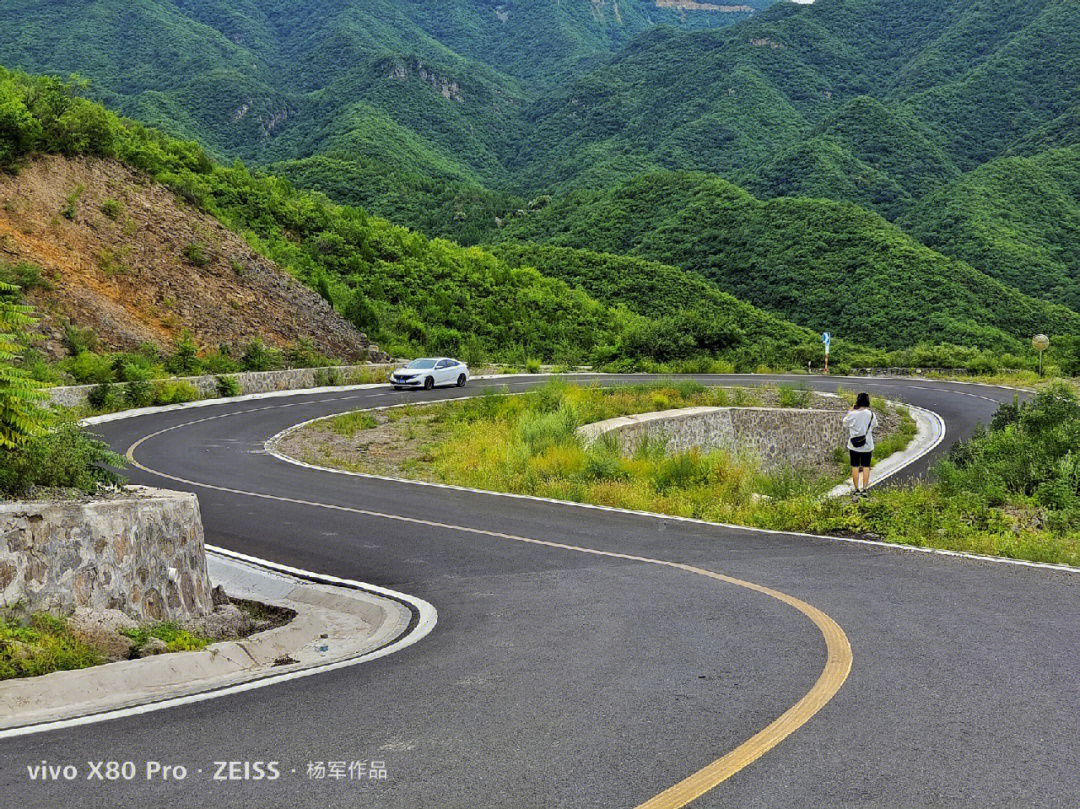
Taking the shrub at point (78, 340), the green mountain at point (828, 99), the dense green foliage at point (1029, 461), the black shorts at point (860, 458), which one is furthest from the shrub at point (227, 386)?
the green mountain at point (828, 99)

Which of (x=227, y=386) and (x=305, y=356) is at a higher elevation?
(x=305, y=356)

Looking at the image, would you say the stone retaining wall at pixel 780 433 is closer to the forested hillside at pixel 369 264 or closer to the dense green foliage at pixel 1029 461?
the dense green foliage at pixel 1029 461

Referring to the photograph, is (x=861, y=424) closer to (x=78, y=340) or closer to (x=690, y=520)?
(x=690, y=520)

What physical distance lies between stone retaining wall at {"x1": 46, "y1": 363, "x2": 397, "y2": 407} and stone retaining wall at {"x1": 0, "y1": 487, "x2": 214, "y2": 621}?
20.9m

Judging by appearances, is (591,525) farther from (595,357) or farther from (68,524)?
(595,357)

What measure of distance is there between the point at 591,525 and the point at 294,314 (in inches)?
1190

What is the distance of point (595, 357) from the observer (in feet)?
164

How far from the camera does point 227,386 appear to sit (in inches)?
1282

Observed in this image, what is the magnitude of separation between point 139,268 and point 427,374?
37.2 feet

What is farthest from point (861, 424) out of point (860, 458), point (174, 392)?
point (174, 392)

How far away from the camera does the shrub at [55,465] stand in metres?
7.25

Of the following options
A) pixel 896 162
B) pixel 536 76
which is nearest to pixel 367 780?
pixel 896 162

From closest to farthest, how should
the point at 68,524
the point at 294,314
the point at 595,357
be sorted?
the point at 68,524, the point at 294,314, the point at 595,357

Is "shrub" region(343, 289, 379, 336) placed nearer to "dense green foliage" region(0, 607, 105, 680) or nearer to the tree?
the tree
